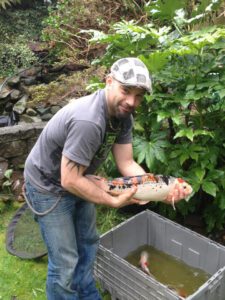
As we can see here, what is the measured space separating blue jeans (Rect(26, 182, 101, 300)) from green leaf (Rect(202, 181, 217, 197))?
88 centimetres

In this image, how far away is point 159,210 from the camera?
3.49 metres

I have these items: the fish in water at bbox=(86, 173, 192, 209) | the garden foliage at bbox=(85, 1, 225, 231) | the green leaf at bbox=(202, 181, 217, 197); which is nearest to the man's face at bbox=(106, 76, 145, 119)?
the fish in water at bbox=(86, 173, 192, 209)

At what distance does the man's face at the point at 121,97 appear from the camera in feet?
6.29

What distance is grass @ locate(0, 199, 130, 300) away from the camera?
10.0 feet

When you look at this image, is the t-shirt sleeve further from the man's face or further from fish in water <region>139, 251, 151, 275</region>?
fish in water <region>139, 251, 151, 275</region>

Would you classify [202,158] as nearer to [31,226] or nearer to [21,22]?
[31,226]

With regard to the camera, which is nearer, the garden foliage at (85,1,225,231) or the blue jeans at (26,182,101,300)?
the blue jeans at (26,182,101,300)

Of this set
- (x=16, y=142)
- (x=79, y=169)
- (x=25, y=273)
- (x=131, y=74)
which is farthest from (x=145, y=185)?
(x=16, y=142)

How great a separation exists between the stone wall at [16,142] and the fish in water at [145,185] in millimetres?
2391

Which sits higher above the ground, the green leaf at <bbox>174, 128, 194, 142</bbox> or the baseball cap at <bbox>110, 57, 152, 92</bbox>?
the baseball cap at <bbox>110, 57, 152, 92</bbox>

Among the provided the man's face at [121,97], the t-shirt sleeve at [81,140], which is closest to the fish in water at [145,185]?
the t-shirt sleeve at [81,140]

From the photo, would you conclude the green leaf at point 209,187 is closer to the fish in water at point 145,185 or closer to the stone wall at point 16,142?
the fish in water at point 145,185

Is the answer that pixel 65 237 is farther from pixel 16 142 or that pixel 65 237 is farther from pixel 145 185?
pixel 16 142

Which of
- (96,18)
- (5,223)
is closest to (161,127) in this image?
(5,223)
